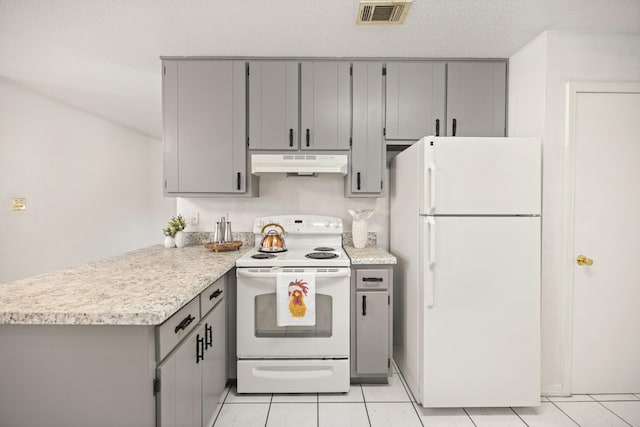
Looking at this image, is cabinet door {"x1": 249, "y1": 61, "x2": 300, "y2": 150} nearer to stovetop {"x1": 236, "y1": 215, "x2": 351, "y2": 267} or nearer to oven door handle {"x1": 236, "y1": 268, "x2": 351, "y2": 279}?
stovetop {"x1": 236, "y1": 215, "x2": 351, "y2": 267}

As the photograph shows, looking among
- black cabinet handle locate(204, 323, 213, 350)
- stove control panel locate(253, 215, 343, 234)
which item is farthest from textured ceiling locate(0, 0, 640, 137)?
black cabinet handle locate(204, 323, 213, 350)

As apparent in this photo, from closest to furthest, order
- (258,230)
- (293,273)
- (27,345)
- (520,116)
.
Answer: (27,345) < (293,273) < (520,116) < (258,230)

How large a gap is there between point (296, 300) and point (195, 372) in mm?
718

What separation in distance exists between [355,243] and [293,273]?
2.53 ft

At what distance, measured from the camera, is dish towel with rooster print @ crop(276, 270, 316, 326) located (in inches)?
80.0

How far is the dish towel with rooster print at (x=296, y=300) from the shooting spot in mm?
2031

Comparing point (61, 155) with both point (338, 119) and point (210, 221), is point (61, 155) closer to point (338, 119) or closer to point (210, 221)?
point (210, 221)

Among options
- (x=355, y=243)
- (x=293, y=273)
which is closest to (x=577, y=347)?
(x=355, y=243)

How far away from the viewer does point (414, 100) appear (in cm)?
251

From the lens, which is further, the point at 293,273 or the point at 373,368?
the point at 373,368

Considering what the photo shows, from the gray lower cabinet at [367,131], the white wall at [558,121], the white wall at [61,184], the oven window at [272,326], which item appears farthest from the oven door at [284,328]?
the white wall at [61,184]

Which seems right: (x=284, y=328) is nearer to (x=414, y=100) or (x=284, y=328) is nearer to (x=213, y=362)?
(x=213, y=362)

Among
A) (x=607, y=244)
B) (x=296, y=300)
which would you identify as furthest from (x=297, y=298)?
(x=607, y=244)

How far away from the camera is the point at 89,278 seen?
5.02ft
